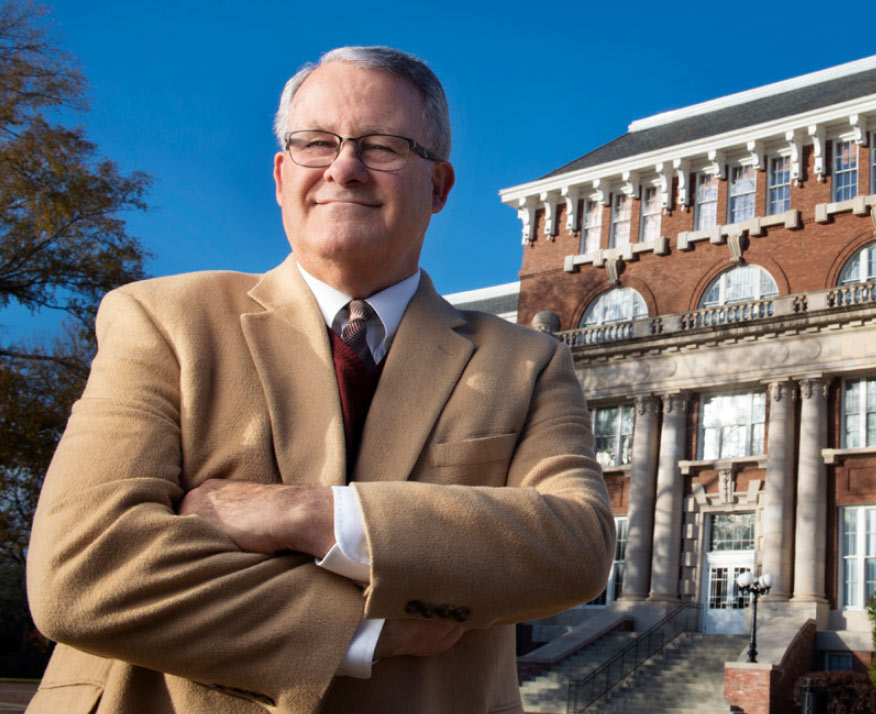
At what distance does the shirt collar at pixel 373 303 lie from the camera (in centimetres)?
244

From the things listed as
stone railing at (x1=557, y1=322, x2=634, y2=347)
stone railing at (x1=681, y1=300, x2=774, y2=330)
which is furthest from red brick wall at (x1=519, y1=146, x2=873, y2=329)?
stone railing at (x1=557, y1=322, x2=634, y2=347)

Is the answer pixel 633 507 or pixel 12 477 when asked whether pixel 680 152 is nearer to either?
pixel 633 507

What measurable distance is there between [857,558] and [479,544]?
26.6m

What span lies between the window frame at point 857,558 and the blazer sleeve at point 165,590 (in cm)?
2648

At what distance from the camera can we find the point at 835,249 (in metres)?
28.8

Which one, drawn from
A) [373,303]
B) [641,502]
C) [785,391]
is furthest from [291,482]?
[641,502]

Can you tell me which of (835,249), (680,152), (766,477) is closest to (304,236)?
(766,477)

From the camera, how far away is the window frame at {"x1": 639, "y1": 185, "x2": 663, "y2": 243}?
3303 centimetres

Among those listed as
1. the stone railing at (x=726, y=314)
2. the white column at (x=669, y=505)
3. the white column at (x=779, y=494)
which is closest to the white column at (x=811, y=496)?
the white column at (x=779, y=494)

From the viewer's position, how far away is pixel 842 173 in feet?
97.2

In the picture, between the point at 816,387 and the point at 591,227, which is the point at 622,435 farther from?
the point at 591,227

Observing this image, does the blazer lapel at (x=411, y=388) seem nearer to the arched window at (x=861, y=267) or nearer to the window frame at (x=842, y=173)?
the arched window at (x=861, y=267)

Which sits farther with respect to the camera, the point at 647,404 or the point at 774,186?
the point at 774,186

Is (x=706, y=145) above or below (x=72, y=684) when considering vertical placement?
above
